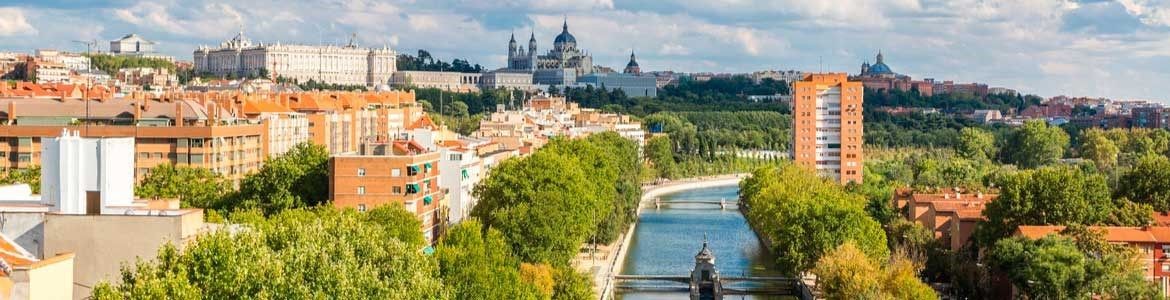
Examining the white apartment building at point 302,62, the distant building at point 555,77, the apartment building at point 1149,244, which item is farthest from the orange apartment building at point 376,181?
the distant building at point 555,77

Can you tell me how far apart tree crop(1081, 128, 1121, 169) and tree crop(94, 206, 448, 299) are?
56744mm

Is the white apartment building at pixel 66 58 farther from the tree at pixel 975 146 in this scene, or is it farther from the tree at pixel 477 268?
the tree at pixel 477 268

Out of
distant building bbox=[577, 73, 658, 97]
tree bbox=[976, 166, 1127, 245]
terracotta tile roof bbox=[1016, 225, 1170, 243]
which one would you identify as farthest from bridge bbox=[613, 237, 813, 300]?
distant building bbox=[577, 73, 658, 97]

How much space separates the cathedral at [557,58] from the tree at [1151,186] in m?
136

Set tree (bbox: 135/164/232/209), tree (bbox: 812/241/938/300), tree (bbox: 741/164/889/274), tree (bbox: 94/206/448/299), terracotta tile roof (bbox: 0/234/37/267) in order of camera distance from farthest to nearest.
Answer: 1. tree (bbox: 741/164/889/274)
2. tree (bbox: 135/164/232/209)
3. tree (bbox: 812/241/938/300)
4. tree (bbox: 94/206/448/299)
5. terracotta tile roof (bbox: 0/234/37/267)

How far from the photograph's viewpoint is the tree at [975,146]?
248ft

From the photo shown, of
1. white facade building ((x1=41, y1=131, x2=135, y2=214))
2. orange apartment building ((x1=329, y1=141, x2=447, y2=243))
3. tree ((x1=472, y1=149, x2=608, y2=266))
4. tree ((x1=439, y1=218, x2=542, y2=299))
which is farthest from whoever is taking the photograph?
tree ((x1=472, y1=149, x2=608, y2=266))

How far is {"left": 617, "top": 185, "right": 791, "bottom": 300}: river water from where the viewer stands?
127ft

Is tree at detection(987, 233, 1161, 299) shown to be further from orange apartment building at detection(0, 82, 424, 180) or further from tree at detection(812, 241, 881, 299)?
orange apartment building at detection(0, 82, 424, 180)

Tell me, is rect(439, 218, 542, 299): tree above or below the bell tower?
above

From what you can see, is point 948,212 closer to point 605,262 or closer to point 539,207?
point 605,262

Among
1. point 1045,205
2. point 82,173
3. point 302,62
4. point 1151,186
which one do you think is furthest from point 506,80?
point 82,173

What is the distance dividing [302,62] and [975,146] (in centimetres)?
7301

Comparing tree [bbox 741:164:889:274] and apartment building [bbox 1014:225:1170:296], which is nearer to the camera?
apartment building [bbox 1014:225:1170:296]
